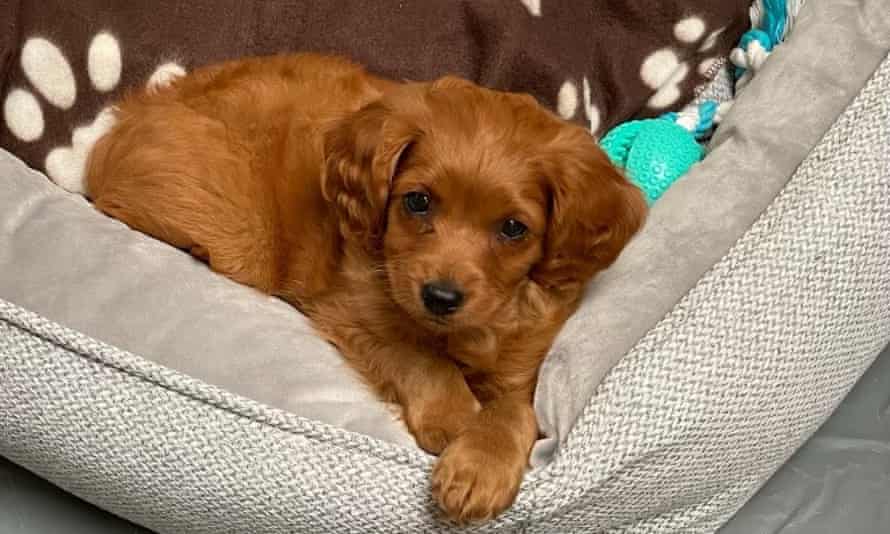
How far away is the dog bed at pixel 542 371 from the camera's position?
1901 millimetres

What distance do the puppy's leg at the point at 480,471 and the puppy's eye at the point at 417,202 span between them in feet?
1.30

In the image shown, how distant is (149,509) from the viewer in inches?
80.0

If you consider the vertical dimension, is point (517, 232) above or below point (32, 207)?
above

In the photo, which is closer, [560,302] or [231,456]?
[231,456]

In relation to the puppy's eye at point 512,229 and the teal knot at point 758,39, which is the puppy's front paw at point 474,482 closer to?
the puppy's eye at point 512,229

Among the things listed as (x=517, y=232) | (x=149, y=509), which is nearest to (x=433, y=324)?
(x=517, y=232)

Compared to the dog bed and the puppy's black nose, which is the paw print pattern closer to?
the dog bed

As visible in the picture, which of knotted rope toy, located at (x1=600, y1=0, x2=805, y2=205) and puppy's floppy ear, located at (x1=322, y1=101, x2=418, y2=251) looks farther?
knotted rope toy, located at (x1=600, y1=0, x2=805, y2=205)

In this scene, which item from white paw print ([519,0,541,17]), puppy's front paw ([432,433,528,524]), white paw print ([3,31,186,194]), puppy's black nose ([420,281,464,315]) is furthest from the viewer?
white paw print ([519,0,541,17])

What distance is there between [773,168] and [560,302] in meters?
0.60

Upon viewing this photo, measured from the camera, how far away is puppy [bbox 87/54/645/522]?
2.01 meters

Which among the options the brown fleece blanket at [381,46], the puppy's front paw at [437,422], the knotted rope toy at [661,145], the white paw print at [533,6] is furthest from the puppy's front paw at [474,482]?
the white paw print at [533,6]

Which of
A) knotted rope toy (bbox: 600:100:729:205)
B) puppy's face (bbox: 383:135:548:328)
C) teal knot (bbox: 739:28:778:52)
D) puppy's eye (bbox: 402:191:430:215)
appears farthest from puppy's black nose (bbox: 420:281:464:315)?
teal knot (bbox: 739:28:778:52)

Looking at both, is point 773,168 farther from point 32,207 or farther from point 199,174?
point 32,207
